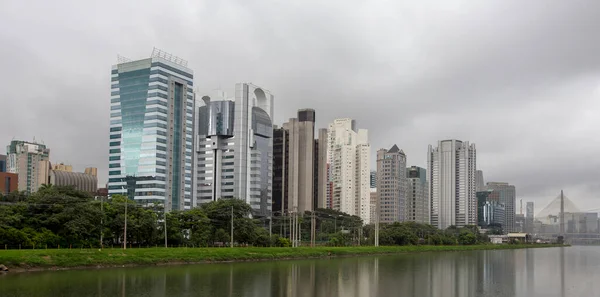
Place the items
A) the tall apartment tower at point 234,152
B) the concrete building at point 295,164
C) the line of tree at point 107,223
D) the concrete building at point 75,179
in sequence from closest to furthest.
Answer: the line of tree at point 107,223
the tall apartment tower at point 234,152
the concrete building at point 295,164
the concrete building at point 75,179

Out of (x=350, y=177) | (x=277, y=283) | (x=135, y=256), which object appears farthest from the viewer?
(x=350, y=177)

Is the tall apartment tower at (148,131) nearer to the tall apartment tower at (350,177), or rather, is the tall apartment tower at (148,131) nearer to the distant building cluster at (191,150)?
the distant building cluster at (191,150)

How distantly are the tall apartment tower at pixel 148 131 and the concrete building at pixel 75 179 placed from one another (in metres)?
60.8

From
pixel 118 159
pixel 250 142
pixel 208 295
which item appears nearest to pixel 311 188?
pixel 250 142

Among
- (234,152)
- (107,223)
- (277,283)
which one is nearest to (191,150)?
(234,152)

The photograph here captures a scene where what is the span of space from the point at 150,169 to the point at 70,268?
68080 millimetres

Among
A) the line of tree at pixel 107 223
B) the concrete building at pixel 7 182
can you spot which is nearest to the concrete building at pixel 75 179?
the concrete building at pixel 7 182

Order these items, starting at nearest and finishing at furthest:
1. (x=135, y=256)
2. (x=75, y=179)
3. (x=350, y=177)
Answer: (x=135, y=256) < (x=75, y=179) < (x=350, y=177)

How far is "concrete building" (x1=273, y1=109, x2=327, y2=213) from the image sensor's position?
163 m

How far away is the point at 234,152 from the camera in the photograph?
133 m

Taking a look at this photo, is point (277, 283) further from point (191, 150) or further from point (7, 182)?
point (7, 182)

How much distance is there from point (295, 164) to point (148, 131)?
182ft

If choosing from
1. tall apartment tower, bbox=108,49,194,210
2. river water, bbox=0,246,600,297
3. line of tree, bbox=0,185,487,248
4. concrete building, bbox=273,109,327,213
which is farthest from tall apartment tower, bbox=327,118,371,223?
river water, bbox=0,246,600,297

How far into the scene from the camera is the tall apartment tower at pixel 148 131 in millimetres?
116000
